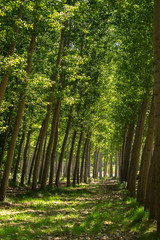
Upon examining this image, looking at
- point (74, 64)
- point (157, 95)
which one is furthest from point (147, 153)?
point (74, 64)

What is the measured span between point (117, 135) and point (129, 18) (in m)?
20.4

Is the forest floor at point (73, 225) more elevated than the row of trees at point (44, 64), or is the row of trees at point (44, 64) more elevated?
the row of trees at point (44, 64)

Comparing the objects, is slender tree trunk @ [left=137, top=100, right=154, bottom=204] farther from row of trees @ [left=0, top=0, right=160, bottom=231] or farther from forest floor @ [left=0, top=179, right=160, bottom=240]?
forest floor @ [left=0, top=179, right=160, bottom=240]

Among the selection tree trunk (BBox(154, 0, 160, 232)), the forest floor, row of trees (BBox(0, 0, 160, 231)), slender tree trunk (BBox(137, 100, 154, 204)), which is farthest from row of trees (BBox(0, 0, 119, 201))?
slender tree trunk (BBox(137, 100, 154, 204))

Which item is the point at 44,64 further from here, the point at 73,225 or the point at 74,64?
the point at 73,225

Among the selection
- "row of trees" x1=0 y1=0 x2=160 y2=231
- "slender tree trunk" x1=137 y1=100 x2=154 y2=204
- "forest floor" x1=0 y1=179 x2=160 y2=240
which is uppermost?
"row of trees" x1=0 y1=0 x2=160 y2=231

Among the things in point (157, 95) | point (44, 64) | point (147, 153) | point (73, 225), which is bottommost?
point (73, 225)

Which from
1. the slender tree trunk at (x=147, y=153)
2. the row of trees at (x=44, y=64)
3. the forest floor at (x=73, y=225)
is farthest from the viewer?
Answer: the slender tree trunk at (x=147, y=153)

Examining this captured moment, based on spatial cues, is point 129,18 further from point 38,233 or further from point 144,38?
point 38,233

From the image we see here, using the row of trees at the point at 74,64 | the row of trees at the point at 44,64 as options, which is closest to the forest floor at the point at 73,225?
the row of trees at the point at 74,64

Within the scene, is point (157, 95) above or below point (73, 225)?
above

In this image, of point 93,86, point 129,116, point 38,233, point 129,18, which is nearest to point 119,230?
point 38,233

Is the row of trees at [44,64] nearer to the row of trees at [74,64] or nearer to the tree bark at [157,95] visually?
the row of trees at [74,64]

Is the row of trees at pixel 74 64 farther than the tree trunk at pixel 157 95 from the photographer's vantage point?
Yes
